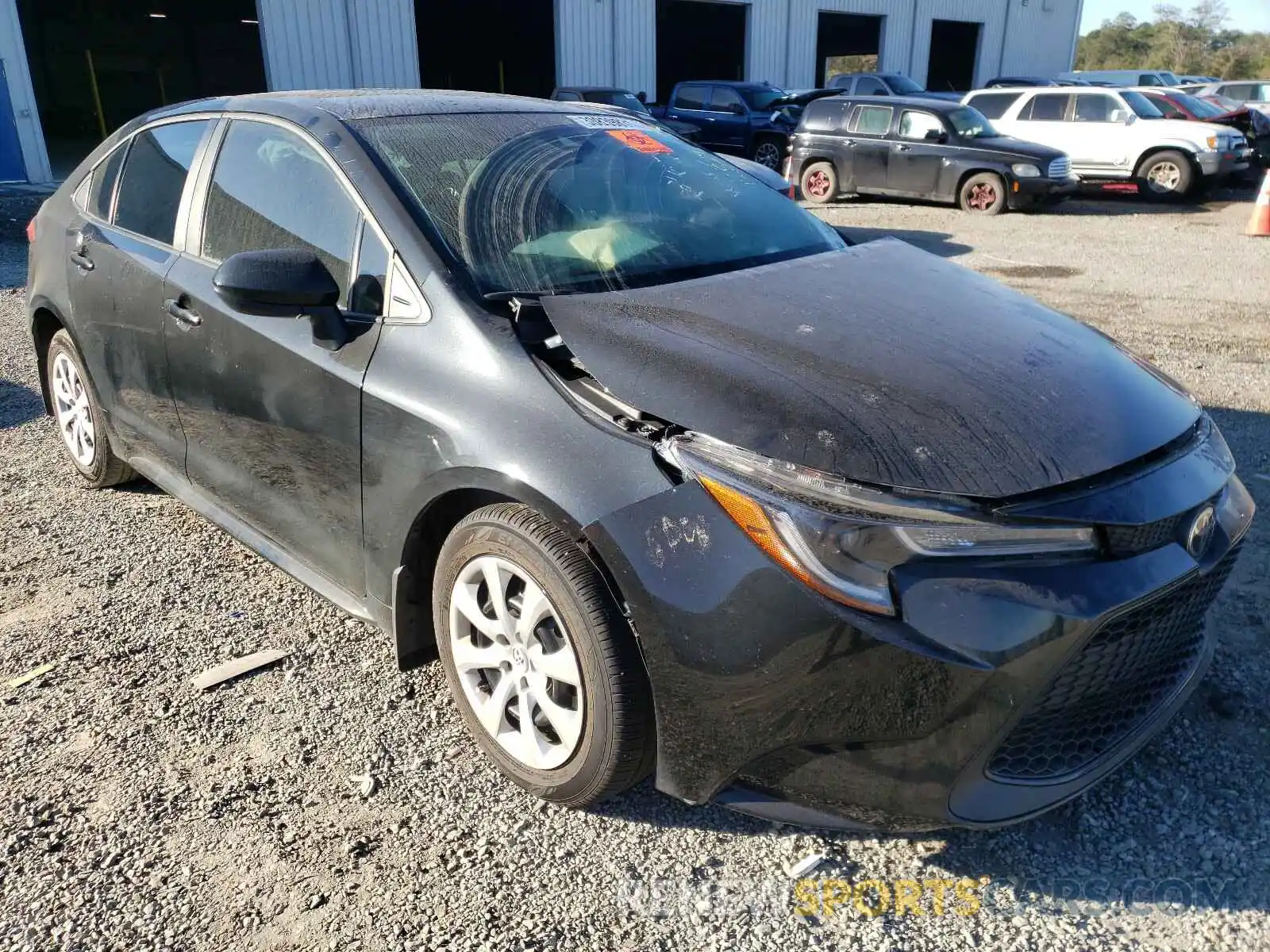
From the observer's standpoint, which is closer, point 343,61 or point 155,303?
point 155,303

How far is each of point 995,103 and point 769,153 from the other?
12.9 ft

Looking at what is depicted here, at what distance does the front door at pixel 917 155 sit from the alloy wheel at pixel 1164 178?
12.0ft

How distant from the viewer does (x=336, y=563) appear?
114 inches

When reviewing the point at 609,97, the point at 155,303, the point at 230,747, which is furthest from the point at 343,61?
the point at 230,747

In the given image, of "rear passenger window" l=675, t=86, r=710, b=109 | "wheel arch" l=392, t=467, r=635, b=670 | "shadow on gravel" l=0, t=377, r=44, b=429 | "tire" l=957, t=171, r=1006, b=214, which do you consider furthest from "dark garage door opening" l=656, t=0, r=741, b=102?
"wheel arch" l=392, t=467, r=635, b=670

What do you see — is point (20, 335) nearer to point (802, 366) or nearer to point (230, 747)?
point (230, 747)

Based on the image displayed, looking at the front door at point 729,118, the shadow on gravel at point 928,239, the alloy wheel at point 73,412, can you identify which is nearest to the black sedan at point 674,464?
the alloy wheel at point 73,412

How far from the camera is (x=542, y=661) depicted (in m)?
2.35

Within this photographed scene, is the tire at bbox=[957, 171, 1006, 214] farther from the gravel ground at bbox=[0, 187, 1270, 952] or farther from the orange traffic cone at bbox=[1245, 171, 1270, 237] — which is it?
the gravel ground at bbox=[0, 187, 1270, 952]

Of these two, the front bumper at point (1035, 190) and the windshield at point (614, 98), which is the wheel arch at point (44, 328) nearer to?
the front bumper at point (1035, 190)

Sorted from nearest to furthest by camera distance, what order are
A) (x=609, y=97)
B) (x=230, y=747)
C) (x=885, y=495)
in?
(x=885, y=495) → (x=230, y=747) → (x=609, y=97)

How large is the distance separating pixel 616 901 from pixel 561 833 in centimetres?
26

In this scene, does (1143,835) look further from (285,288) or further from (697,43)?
(697,43)

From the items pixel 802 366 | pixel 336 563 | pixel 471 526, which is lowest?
pixel 336 563
